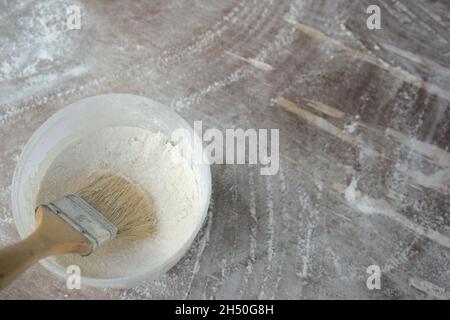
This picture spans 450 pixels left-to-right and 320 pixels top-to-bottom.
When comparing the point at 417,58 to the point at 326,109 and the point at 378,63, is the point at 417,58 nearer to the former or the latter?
the point at 378,63

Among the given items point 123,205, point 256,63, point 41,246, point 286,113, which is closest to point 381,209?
point 286,113

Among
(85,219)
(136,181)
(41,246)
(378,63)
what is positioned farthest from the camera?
(378,63)

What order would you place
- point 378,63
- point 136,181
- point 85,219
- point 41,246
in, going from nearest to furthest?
point 41,246, point 85,219, point 136,181, point 378,63

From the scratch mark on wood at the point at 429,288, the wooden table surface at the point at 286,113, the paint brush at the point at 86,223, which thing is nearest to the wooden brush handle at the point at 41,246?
the paint brush at the point at 86,223

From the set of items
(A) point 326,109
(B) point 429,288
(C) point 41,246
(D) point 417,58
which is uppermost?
(D) point 417,58

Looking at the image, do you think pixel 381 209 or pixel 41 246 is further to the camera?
pixel 381 209

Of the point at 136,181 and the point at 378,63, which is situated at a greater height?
the point at 378,63

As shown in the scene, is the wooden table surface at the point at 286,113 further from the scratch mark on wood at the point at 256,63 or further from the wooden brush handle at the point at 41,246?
the wooden brush handle at the point at 41,246
